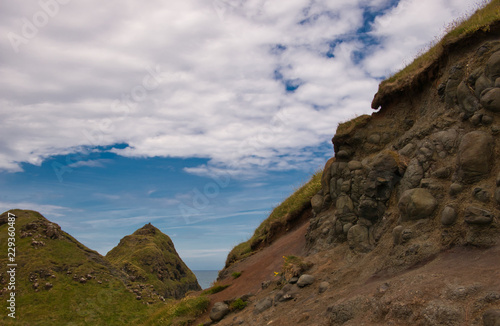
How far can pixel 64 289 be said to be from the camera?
26062 mm

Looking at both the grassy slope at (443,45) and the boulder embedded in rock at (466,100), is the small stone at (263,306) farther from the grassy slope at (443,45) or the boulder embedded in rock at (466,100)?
the grassy slope at (443,45)

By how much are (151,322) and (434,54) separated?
23995 millimetres

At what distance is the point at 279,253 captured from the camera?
2292 cm

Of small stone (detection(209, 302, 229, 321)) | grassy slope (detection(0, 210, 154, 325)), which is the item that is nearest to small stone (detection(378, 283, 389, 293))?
small stone (detection(209, 302, 229, 321))

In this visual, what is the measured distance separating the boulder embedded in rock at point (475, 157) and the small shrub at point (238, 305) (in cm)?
1198

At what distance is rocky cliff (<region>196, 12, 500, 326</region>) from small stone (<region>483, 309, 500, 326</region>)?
0.06 feet

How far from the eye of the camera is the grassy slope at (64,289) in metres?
23.7

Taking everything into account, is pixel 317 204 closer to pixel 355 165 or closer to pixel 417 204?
pixel 355 165

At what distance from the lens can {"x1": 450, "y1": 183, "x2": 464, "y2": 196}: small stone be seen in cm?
1031

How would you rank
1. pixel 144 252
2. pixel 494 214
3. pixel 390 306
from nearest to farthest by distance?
pixel 390 306, pixel 494 214, pixel 144 252

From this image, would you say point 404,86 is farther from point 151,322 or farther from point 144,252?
point 144,252

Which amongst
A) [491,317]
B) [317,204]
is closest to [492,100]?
[491,317]

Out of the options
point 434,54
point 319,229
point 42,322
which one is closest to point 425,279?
point 319,229

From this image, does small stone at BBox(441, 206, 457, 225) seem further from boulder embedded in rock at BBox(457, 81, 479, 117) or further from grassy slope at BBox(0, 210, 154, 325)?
grassy slope at BBox(0, 210, 154, 325)
